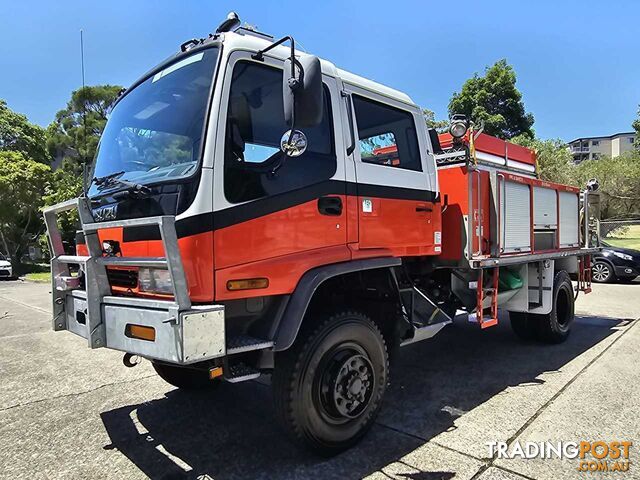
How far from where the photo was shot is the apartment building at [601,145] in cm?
8625

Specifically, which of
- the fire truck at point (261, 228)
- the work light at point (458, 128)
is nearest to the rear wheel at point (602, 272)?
the work light at point (458, 128)

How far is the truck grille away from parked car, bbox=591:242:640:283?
42.5ft

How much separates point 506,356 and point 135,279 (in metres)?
4.63

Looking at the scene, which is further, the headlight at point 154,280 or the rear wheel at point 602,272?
the rear wheel at point 602,272

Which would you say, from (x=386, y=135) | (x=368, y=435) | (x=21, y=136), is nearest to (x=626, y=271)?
(x=386, y=135)

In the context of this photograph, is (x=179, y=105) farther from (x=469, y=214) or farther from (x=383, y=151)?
(x=469, y=214)

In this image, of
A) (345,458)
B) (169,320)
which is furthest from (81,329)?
(345,458)

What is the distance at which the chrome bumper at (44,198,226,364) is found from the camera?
7.94 feet

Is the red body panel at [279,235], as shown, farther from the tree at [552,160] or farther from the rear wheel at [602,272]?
the tree at [552,160]

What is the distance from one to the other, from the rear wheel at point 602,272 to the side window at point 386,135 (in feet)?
36.8

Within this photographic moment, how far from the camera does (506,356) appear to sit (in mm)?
5766

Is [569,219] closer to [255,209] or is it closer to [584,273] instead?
[584,273]

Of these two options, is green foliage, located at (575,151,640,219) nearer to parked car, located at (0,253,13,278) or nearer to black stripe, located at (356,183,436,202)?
black stripe, located at (356,183,436,202)

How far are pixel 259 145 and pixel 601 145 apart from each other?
108140mm
